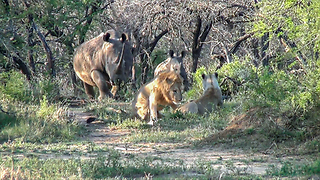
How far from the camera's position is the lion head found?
11.5 m

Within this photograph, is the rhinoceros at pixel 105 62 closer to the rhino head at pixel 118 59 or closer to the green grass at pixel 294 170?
the rhino head at pixel 118 59

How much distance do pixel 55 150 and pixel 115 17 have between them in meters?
11.3

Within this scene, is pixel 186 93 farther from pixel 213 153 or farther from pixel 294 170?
pixel 294 170

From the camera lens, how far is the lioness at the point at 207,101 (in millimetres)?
13125

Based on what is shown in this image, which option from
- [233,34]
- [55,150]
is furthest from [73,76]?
[55,150]

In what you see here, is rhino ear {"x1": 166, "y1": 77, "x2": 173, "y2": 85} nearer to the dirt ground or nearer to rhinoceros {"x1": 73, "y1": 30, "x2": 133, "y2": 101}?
the dirt ground

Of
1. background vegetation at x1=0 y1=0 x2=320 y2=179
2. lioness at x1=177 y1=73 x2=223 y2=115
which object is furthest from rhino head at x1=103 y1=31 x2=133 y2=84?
lioness at x1=177 y1=73 x2=223 y2=115

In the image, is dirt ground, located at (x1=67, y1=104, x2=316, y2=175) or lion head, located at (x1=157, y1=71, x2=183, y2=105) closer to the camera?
dirt ground, located at (x1=67, y1=104, x2=316, y2=175)

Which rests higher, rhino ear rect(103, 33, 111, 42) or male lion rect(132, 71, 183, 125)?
rhino ear rect(103, 33, 111, 42)

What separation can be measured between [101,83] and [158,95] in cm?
416

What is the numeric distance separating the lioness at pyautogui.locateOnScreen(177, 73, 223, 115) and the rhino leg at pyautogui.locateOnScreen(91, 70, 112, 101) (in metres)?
3.06

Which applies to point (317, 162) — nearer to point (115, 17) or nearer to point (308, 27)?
point (308, 27)

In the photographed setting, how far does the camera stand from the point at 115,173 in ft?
24.4

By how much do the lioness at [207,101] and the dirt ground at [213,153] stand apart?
2090mm
